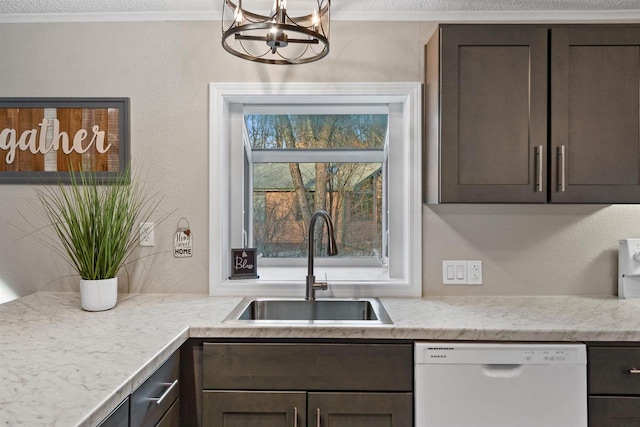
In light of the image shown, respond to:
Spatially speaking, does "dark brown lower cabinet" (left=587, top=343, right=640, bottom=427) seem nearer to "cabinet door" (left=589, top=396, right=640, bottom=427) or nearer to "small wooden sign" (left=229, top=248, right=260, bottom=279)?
"cabinet door" (left=589, top=396, right=640, bottom=427)

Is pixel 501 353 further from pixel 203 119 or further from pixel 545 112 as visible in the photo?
pixel 203 119

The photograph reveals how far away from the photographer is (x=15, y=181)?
216cm

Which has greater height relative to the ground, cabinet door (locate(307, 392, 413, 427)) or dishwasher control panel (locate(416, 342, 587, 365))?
dishwasher control panel (locate(416, 342, 587, 365))

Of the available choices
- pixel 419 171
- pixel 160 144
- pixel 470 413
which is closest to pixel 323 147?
pixel 419 171

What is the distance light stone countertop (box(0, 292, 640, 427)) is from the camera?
3.36 ft

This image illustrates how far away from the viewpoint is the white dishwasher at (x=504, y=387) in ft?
5.12

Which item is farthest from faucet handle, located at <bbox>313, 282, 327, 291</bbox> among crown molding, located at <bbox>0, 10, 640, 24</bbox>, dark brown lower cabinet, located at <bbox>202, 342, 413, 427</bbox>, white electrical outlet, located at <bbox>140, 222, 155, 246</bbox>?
crown molding, located at <bbox>0, 10, 640, 24</bbox>

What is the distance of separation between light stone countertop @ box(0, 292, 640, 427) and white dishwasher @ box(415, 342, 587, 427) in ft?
0.17

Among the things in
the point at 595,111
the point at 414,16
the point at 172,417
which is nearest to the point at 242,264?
the point at 172,417

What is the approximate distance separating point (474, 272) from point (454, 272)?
10cm

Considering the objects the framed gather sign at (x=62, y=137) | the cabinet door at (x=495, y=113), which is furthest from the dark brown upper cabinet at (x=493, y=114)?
the framed gather sign at (x=62, y=137)

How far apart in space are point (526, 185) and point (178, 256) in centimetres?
164

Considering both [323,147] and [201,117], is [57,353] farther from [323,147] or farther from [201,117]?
[323,147]

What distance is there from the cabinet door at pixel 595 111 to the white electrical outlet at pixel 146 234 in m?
1.85
